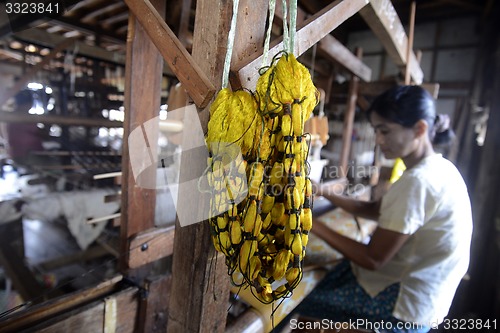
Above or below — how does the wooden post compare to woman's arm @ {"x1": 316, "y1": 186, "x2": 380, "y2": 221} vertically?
above

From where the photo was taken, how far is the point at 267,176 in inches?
28.8

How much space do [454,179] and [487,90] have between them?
21.2 ft

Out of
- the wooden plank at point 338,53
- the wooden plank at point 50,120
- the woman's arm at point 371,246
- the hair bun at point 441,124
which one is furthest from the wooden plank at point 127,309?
the hair bun at point 441,124

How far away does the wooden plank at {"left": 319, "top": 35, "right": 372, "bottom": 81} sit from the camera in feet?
7.33

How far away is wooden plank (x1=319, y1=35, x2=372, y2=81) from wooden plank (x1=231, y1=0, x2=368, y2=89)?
784 mm

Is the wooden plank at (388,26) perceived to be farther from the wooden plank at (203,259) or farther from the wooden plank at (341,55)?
the wooden plank at (203,259)

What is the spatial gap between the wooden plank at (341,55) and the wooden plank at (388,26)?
327 mm

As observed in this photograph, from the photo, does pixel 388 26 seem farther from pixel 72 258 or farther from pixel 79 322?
pixel 72 258

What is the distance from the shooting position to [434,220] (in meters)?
1.65

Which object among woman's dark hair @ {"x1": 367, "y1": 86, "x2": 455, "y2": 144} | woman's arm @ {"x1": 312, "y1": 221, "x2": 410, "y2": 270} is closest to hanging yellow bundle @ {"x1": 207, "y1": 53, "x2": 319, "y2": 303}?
woman's arm @ {"x1": 312, "y1": 221, "x2": 410, "y2": 270}

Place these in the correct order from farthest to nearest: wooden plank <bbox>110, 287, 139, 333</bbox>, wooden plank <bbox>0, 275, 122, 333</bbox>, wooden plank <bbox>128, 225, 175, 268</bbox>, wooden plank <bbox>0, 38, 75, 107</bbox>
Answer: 1. wooden plank <bbox>0, 38, 75, 107</bbox>
2. wooden plank <bbox>128, 225, 175, 268</bbox>
3. wooden plank <bbox>110, 287, 139, 333</bbox>
4. wooden plank <bbox>0, 275, 122, 333</bbox>

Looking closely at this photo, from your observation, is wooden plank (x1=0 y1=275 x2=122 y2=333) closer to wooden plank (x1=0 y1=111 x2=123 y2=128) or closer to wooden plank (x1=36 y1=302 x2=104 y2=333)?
wooden plank (x1=36 y1=302 x2=104 y2=333)

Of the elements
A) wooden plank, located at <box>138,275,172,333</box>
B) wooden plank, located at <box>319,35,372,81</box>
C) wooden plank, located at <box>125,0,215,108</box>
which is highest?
wooden plank, located at <box>319,35,372,81</box>

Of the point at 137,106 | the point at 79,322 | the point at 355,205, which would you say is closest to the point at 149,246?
the point at 79,322
